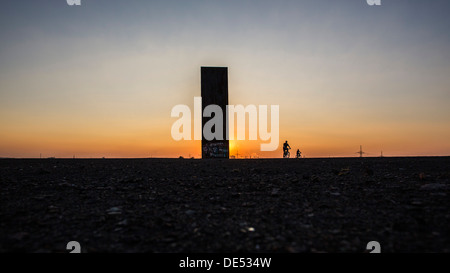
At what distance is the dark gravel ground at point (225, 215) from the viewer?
2176mm

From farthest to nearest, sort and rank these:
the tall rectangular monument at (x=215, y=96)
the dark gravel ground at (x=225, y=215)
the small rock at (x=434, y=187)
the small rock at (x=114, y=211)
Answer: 1. the tall rectangular monument at (x=215, y=96)
2. the small rock at (x=434, y=187)
3. the small rock at (x=114, y=211)
4. the dark gravel ground at (x=225, y=215)

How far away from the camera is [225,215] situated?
9.46 ft

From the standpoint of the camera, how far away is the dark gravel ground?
2176mm

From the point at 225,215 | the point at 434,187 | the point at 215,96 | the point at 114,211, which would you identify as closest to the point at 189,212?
the point at 225,215

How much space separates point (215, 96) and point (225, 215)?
10.6 metres

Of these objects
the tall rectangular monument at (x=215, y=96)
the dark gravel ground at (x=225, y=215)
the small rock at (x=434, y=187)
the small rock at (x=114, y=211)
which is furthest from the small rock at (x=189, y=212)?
the tall rectangular monument at (x=215, y=96)

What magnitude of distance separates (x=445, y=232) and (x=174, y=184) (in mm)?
3534

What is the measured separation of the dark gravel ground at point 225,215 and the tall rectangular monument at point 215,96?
337 inches

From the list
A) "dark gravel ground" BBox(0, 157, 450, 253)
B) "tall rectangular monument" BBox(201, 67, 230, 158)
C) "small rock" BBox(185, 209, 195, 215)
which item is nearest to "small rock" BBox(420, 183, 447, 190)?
"dark gravel ground" BBox(0, 157, 450, 253)

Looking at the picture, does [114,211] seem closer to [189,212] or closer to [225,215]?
[189,212]

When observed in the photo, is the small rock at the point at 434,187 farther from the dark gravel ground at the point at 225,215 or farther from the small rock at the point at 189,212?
the small rock at the point at 189,212
